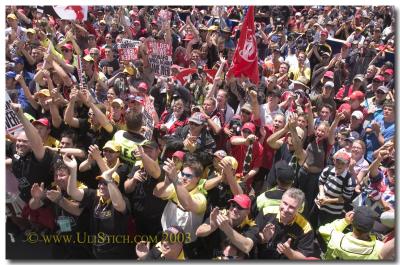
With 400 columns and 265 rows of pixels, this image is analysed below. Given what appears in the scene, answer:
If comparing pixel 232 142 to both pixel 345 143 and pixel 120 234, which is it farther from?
pixel 120 234

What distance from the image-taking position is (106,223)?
4645mm

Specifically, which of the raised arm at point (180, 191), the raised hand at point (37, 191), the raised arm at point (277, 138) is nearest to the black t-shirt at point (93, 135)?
the raised hand at point (37, 191)

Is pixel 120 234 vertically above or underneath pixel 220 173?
underneath

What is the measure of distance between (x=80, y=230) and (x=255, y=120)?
7.61 ft

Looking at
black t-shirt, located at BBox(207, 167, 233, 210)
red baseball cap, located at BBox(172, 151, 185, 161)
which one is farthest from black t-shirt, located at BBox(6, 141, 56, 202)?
black t-shirt, located at BBox(207, 167, 233, 210)

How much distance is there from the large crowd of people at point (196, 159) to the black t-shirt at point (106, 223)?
0.01 meters

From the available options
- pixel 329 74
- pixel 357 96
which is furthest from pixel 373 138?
pixel 329 74

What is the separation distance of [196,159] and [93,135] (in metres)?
1.51

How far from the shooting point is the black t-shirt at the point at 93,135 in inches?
223

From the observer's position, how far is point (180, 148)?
5.43 metres

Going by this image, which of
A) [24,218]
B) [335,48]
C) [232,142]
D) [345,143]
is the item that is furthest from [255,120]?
[335,48]

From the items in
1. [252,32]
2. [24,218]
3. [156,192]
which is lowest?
[24,218]

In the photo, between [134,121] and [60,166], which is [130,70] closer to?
[134,121]

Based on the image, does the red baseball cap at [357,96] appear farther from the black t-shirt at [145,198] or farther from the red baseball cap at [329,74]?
the black t-shirt at [145,198]
